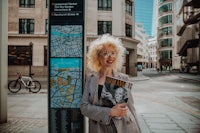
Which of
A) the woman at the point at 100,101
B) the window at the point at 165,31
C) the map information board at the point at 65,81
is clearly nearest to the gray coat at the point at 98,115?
the woman at the point at 100,101

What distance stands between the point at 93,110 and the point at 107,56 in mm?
622

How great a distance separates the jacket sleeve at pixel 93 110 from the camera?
2.12 metres

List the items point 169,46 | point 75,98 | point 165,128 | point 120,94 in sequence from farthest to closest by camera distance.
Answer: point 169,46, point 165,128, point 75,98, point 120,94

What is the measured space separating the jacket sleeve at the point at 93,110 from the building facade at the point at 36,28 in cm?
2439

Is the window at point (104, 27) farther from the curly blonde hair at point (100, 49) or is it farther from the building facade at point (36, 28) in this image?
the curly blonde hair at point (100, 49)

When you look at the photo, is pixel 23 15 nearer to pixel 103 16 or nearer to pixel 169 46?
pixel 103 16

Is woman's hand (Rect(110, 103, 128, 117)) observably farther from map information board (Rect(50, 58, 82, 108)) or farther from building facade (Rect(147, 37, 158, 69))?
building facade (Rect(147, 37, 158, 69))

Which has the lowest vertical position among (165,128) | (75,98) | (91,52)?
(165,128)

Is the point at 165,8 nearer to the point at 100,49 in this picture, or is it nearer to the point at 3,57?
the point at 3,57

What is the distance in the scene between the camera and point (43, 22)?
26.7 meters

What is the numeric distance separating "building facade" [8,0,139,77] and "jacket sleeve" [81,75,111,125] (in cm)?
2439

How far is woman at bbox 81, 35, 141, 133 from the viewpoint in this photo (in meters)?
2.13

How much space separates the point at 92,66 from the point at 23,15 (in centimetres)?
2695

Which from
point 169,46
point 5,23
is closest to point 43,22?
point 5,23
